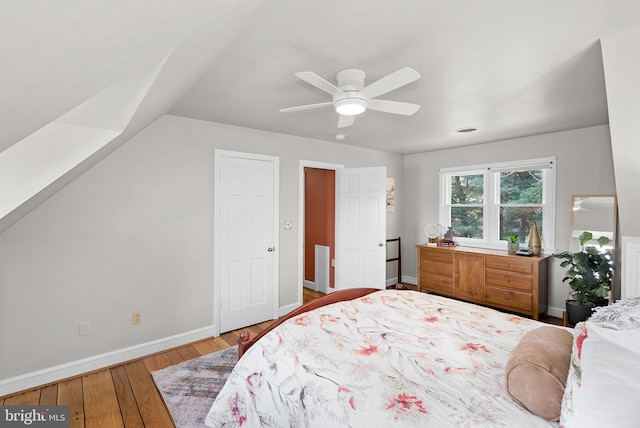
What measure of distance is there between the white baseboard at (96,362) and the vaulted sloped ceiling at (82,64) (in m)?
1.77

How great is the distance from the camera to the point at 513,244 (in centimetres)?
409

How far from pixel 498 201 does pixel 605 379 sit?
13.4ft

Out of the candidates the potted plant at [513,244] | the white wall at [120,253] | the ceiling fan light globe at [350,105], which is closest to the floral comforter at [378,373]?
the ceiling fan light globe at [350,105]

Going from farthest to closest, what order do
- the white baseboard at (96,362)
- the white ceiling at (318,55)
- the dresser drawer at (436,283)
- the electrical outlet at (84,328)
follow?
1. the dresser drawer at (436,283)
2. the electrical outlet at (84,328)
3. the white baseboard at (96,362)
4. the white ceiling at (318,55)

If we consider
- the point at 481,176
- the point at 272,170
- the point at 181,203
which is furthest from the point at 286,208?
the point at 481,176

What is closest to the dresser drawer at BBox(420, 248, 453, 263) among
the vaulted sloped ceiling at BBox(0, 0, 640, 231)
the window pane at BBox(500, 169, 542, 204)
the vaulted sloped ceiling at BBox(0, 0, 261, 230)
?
the window pane at BBox(500, 169, 542, 204)

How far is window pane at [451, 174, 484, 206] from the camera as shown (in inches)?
186

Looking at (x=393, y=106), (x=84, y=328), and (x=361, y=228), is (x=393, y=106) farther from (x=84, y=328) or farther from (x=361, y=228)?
(x=84, y=328)

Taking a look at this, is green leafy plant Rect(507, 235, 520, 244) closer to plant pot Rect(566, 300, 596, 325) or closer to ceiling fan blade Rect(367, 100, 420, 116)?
plant pot Rect(566, 300, 596, 325)

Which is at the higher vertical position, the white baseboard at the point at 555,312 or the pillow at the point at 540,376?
the pillow at the point at 540,376

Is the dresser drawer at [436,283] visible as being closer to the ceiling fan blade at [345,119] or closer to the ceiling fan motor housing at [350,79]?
the ceiling fan blade at [345,119]

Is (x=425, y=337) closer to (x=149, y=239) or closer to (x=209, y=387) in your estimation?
(x=209, y=387)

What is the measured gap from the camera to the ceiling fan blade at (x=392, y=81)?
5.49ft

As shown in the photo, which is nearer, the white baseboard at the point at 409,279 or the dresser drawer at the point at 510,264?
the dresser drawer at the point at 510,264
